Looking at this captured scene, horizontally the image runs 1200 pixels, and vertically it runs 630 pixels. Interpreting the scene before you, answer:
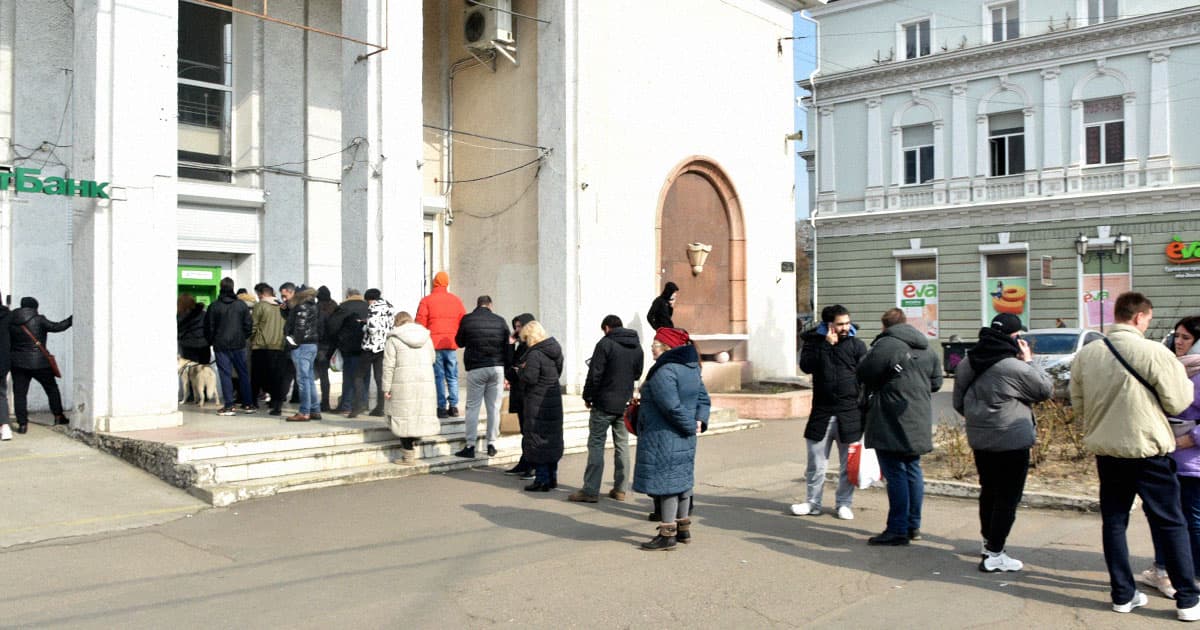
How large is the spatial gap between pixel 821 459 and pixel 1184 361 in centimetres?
307

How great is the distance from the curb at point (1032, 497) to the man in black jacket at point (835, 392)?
0.72 metres

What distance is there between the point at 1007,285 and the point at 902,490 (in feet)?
89.5

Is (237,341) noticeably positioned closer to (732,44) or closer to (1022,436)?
(1022,436)

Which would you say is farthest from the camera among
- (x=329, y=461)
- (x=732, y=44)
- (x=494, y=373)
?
(x=732, y=44)

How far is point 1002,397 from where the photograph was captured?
6.24 meters

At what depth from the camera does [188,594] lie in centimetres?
597

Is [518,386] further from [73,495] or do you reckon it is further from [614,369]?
[73,495]

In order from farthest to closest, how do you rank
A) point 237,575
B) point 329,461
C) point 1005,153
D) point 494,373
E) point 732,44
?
point 1005,153 < point 732,44 < point 494,373 < point 329,461 < point 237,575

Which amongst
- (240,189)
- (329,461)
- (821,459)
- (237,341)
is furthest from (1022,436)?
(240,189)

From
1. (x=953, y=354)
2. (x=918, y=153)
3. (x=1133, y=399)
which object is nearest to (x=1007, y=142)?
(x=918, y=153)

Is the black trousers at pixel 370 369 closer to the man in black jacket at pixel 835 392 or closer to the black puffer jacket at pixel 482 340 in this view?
the black puffer jacket at pixel 482 340

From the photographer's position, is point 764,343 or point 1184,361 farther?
point 764,343

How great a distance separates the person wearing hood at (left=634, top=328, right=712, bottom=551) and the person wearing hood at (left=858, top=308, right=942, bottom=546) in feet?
4.60

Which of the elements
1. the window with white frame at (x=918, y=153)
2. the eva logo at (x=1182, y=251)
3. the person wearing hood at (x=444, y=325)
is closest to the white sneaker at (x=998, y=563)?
the person wearing hood at (x=444, y=325)
